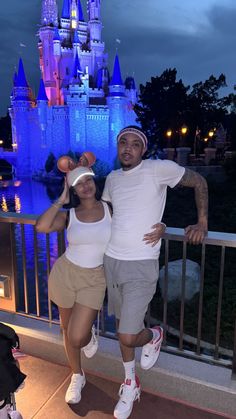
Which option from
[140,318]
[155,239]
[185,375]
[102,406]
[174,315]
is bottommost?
[174,315]

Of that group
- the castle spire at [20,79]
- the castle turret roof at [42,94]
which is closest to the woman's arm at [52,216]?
the castle turret roof at [42,94]

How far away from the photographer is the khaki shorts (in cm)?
246

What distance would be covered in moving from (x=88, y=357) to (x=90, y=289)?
0.77 metres

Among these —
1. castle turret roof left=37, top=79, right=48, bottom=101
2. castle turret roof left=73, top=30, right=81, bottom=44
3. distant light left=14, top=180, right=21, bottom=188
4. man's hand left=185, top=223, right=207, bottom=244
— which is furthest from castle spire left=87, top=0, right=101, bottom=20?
man's hand left=185, top=223, right=207, bottom=244

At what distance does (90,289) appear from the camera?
8.12ft

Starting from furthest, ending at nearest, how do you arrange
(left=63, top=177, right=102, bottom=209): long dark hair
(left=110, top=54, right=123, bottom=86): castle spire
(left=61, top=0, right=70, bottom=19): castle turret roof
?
(left=61, top=0, right=70, bottom=19): castle turret roof < (left=110, top=54, right=123, bottom=86): castle spire < (left=63, top=177, right=102, bottom=209): long dark hair

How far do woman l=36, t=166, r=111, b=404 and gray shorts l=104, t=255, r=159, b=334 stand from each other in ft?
0.46

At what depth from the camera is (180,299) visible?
894cm

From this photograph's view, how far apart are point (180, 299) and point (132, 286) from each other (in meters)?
7.00

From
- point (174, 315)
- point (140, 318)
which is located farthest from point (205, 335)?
point (140, 318)

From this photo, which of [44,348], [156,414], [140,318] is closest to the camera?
[140,318]

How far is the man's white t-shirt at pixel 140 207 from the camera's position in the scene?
2332 millimetres

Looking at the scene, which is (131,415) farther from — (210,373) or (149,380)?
(210,373)

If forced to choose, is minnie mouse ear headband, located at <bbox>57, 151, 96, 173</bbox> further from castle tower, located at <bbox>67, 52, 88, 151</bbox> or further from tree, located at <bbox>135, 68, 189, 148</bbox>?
castle tower, located at <bbox>67, 52, 88, 151</bbox>
